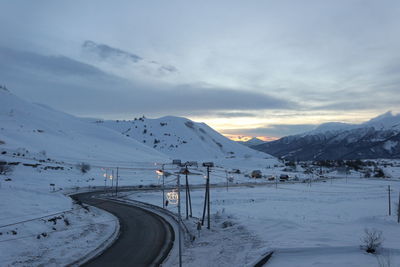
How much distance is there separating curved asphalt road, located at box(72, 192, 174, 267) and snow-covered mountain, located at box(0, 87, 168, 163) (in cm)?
6688

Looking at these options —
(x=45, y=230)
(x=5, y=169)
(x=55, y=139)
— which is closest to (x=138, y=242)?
(x=45, y=230)

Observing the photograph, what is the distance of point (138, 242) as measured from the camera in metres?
25.3

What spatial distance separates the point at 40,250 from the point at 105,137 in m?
157

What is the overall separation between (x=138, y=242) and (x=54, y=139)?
120m

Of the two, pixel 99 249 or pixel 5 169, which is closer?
pixel 99 249

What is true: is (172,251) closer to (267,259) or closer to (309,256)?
(267,259)

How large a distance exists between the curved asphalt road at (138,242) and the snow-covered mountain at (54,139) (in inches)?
2633

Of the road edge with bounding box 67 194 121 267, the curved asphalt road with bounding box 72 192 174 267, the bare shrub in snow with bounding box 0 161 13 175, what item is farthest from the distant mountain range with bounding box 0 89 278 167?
the road edge with bounding box 67 194 121 267

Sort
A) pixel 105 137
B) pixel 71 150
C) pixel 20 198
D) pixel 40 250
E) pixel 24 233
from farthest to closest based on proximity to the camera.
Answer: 1. pixel 105 137
2. pixel 71 150
3. pixel 20 198
4. pixel 24 233
5. pixel 40 250

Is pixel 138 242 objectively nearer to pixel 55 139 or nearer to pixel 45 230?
pixel 45 230

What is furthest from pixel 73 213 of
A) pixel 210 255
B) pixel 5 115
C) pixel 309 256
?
pixel 5 115

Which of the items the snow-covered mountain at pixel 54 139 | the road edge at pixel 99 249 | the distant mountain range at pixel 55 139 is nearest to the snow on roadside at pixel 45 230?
the road edge at pixel 99 249

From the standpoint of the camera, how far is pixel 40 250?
20.9 meters

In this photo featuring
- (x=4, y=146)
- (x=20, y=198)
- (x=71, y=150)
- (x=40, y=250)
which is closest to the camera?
(x=40, y=250)
